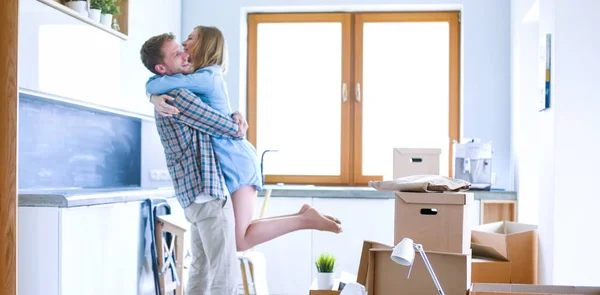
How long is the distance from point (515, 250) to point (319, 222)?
3.04ft

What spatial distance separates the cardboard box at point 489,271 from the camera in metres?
3.30

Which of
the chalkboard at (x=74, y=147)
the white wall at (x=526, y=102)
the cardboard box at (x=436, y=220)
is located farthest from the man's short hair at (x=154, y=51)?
the white wall at (x=526, y=102)

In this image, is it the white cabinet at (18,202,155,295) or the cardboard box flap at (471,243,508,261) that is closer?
the white cabinet at (18,202,155,295)

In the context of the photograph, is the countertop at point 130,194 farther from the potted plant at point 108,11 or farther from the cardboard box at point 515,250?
the cardboard box at point 515,250

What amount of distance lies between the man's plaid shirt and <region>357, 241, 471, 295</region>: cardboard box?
741 mm

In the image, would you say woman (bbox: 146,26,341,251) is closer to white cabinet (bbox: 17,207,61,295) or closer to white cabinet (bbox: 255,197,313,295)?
white cabinet (bbox: 17,207,61,295)

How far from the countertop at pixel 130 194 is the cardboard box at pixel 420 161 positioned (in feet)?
0.75

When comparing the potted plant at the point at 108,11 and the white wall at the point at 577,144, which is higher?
the potted plant at the point at 108,11

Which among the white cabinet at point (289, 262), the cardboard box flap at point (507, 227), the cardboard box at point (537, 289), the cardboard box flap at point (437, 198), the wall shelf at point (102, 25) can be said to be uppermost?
the wall shelf at point (102, 25)

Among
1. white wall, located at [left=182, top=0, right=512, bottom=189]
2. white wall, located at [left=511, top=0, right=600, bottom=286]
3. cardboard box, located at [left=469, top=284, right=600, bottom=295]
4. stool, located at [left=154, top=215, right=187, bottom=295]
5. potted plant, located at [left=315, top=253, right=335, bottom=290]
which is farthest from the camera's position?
white wall, located at [left=182, top=0, right=512, bottom=189]

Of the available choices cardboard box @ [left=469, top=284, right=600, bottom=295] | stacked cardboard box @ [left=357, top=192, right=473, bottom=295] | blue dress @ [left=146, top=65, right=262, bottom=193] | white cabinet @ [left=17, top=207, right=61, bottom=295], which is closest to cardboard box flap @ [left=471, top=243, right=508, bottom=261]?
stacked cardboard box @ [left=357, top=192, right=473, bottom=295]

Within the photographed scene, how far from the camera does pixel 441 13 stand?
5.61 metres

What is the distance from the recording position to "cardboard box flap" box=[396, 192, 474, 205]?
9.20ft

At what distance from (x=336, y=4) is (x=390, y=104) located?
85cm
